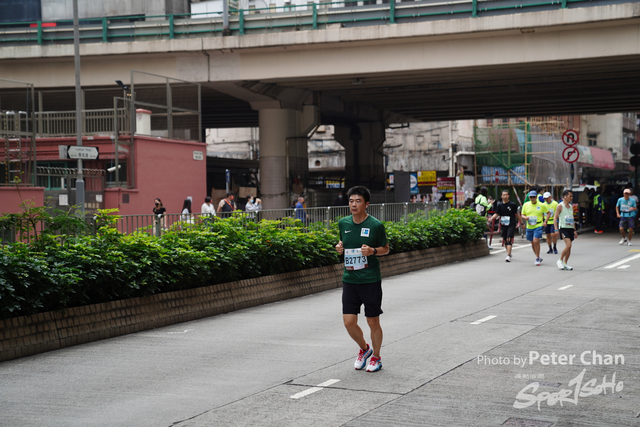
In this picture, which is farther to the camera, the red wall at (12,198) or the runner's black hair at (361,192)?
the red wall at (12,198)

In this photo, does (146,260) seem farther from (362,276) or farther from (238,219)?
(362,276)

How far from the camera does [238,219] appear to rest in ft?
42.0

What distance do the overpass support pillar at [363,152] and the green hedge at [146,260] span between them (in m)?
28.9

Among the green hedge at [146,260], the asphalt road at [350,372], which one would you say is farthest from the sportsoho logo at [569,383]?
the green hedge at [146,260]

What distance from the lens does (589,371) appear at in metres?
6.88

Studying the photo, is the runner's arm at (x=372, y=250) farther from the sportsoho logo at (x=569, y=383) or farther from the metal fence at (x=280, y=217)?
the metal fence at (x=280, y=217)

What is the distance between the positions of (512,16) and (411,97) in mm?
12057

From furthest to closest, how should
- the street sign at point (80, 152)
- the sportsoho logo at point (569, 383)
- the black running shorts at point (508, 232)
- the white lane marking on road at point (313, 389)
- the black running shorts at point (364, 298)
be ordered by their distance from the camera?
1. the street sign at point (80, 152)
2. the black running shorts at point (508, 232)
3. the black running shorts at point (364, 298)
4. the white lane marking on road at point (313, 389)
5. the sportsoho logo at point (569, 383)

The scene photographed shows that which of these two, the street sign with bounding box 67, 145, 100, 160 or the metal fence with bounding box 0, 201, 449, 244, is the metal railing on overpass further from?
the metal fence with bounding box 0, 201, 449, 244

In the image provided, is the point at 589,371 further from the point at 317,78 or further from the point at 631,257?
the point at 317,78

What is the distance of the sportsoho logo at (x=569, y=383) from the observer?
19.6 feet

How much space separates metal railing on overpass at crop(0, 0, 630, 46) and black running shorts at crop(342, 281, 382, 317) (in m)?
21.2

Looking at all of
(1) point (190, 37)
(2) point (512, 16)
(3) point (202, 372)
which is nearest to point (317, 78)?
(1) point (190, 37)

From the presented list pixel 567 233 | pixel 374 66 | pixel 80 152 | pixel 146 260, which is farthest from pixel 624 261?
pixel 80 152
